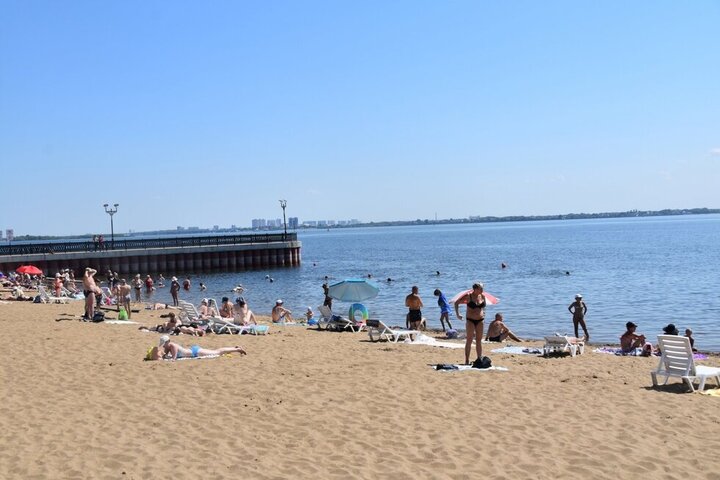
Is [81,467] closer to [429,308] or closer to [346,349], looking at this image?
[346,349]

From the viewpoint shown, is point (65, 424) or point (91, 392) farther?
point (91, 392)

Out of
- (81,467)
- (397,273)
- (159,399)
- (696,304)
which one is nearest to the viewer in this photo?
(81,467)

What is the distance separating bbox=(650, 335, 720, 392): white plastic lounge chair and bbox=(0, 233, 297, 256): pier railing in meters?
45.6

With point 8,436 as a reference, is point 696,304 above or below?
below

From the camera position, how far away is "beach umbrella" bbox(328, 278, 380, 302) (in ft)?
65.6

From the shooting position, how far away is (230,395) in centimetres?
954

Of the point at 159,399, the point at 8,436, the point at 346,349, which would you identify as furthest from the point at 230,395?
the point at 346,349

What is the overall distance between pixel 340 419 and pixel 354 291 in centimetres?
1177

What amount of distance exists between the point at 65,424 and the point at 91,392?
65.6 inches

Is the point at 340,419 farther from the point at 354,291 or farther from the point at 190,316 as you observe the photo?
the point at 354,291

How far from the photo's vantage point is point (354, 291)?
65.7ft

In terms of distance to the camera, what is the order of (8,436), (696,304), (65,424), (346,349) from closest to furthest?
(8,436) → (65,424) → (346,349) → (696,304)

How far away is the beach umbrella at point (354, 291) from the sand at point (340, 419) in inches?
268

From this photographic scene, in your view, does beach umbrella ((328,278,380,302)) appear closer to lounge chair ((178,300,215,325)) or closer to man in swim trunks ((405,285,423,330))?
man in swim trunks ((405,285,423,330))
